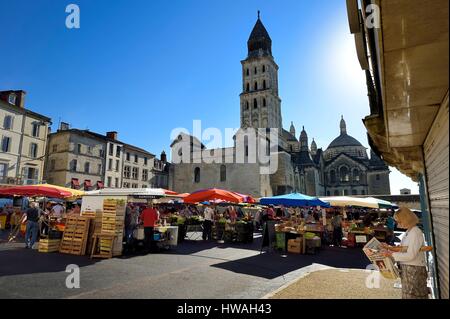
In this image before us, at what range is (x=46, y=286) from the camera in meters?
6.29

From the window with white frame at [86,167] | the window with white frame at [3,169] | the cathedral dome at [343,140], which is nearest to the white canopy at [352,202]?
the window with white frame at [3,169]

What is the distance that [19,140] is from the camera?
103 feet

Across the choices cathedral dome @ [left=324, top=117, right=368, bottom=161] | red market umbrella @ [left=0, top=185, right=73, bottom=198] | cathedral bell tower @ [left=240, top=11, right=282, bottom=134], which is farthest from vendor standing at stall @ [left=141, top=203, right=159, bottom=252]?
cathedral dome @ [left=324, top=117, right=368, bottom=161]

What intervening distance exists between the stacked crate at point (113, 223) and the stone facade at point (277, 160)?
34.9 metres

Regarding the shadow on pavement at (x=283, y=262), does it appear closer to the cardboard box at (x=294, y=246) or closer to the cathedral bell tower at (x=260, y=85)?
the cardboard box at (x=294, y=246)

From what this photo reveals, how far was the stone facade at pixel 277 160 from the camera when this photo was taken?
47.2m

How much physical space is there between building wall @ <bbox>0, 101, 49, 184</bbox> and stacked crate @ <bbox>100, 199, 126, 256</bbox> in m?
26.4

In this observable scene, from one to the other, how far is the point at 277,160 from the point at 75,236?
4060 centimetres

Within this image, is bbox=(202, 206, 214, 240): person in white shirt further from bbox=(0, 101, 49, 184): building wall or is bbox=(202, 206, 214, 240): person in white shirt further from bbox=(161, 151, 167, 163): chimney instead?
bbox=(161, 151, 167, 163): chimney

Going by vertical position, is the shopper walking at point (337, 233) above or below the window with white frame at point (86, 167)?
below

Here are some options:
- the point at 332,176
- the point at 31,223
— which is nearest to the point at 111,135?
the point at 31,223

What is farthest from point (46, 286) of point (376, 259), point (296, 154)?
point (296, 154)

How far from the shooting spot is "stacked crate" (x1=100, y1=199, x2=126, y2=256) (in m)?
10.3

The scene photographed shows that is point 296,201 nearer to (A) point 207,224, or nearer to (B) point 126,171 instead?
(A) point 207,224
